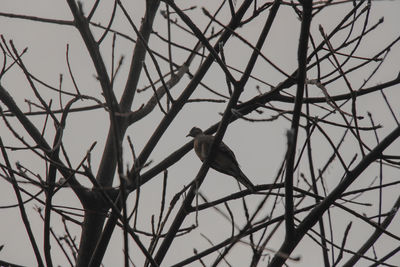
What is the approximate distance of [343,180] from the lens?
298cm

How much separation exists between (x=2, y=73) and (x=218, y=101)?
183 cm

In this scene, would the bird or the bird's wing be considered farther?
the bird's wing

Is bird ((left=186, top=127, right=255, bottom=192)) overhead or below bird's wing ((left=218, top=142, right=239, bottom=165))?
below

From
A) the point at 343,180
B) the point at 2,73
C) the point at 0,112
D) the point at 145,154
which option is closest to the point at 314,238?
the point at 343,180

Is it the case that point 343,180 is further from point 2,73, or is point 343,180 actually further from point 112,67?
point 2,73

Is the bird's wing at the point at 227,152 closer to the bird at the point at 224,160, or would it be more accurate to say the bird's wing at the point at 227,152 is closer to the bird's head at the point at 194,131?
the bird at the point at 224,160

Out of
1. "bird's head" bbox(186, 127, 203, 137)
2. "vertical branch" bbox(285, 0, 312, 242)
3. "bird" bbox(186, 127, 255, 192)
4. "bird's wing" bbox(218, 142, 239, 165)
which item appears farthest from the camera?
"bird's head" bbox(186, 127, 203, 137)

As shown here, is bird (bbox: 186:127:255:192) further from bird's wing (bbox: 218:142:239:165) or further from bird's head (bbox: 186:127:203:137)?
bird's head (bbox: 186:127:203:137)

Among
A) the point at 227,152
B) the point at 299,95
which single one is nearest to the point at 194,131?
the point at 227,152

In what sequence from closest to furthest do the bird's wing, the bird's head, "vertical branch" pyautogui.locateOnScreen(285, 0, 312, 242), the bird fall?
"vertical branch" pyautogui.locateOnScreen(285, 0, 312, 242), the bird, the bird's wing, the bird's head

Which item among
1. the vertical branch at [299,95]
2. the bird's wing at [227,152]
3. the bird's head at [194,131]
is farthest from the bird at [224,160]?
the vertical branch at [299,95]

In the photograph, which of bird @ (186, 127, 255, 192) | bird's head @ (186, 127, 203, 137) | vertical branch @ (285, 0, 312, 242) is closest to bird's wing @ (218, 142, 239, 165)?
bird @ (186, 127, 255, 192)

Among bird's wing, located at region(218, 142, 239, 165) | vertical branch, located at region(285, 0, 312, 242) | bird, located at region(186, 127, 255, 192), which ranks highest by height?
bird's wing, located at region(218, 142, 239, 165)

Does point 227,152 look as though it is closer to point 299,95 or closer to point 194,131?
point 194,131
